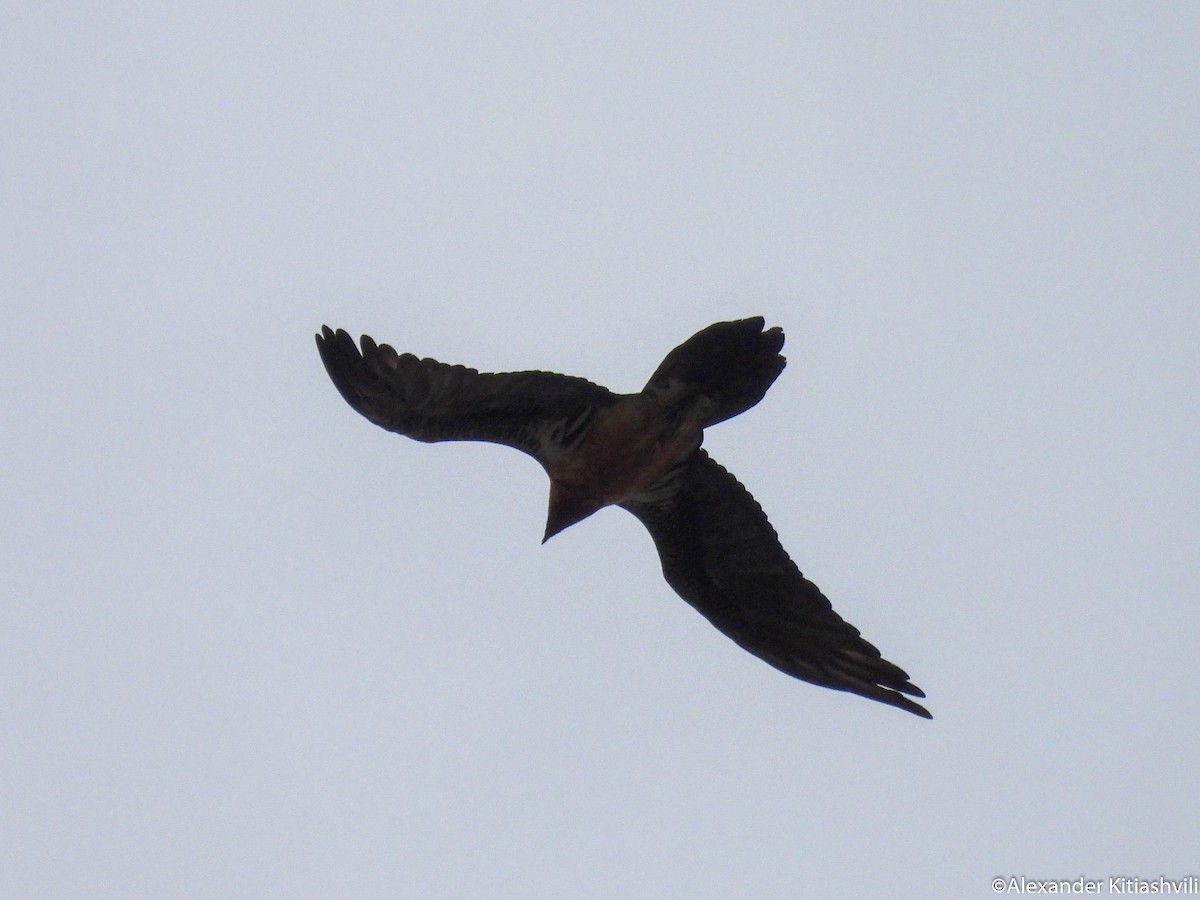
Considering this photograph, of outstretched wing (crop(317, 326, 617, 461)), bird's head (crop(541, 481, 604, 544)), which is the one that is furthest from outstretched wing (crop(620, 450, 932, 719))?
outstretched wing (crop(317, 326, 617, 461))

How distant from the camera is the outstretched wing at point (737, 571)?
35.6 ft

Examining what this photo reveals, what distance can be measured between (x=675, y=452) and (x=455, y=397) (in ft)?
5.32

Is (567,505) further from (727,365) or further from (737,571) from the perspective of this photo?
(727,365)

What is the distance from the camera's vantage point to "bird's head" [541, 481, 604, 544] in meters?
10.9

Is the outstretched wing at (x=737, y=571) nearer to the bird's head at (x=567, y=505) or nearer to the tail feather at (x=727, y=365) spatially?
the bird's head at (x=567, y=505)

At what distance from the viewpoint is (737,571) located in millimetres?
11062

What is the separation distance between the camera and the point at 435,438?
10375mm

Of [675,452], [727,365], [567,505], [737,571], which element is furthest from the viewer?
[737,571]

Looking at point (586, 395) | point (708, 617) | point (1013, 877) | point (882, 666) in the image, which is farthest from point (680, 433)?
point (1013, 877)

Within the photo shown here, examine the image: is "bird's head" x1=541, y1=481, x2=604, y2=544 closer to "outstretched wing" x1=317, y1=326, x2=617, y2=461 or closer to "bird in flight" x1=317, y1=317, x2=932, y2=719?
"bird in flight" x1=317, y1=317, x2=932, y2=719

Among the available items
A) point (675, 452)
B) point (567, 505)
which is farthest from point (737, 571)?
point (567, 505)

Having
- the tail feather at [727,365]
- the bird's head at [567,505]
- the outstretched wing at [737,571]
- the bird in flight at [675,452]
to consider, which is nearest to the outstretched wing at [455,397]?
the bird in flight at [675,452]

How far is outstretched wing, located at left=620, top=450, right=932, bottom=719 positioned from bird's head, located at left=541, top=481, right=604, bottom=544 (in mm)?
430

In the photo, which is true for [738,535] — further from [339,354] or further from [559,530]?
[339,354]
